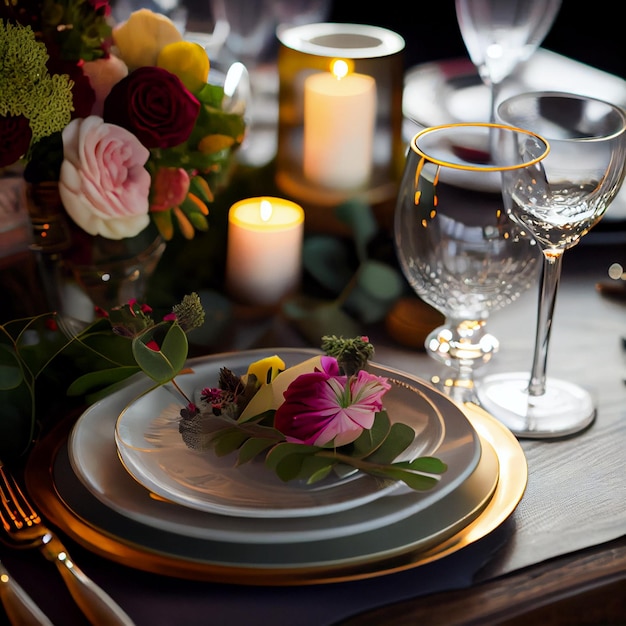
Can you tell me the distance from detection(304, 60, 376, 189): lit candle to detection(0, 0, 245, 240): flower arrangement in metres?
0.19

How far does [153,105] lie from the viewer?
0.71 meters

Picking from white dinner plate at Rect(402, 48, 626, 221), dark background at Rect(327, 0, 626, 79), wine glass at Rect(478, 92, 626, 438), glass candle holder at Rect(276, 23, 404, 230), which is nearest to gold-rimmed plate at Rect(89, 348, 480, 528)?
wine glass at Rect(478, 92, 626, 438)

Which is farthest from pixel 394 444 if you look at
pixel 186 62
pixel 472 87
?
pixel 472 87

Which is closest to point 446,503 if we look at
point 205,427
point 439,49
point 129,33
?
point 205,427

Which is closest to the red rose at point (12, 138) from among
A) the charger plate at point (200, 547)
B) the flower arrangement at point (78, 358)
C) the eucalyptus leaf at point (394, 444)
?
the flower arrangement at point (78, 358)

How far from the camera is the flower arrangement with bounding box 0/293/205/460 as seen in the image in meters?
0.62

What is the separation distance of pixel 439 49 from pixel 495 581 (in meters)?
1.13

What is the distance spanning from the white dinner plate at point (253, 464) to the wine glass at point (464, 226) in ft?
0.32

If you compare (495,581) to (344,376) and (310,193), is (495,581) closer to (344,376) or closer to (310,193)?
(344,376)

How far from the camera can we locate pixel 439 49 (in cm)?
153

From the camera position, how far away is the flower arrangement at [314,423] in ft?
1.92

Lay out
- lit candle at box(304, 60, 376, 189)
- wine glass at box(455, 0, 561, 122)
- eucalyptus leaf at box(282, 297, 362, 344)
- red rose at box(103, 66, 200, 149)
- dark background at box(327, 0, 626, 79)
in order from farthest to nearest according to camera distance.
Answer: dark background at box(327, 0, 626, 79)
wine glass at box(455, 0, 561, 122)
lit candle at box(304, 60, 376, 189)
eucalyptus leaf at box(282, 297, 362, 344)
red rose at box(103, 66, 200, 149)

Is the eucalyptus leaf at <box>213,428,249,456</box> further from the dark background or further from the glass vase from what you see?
the dark background

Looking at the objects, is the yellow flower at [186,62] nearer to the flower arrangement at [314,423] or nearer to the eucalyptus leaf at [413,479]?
the flower arrangement at [314,423]
